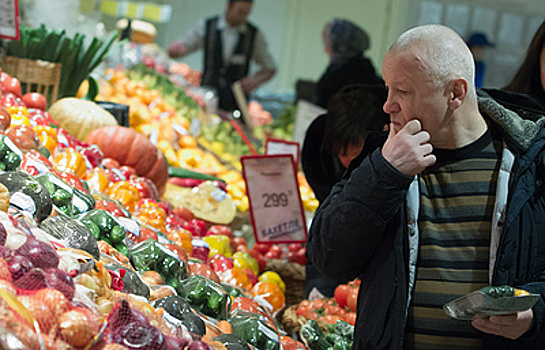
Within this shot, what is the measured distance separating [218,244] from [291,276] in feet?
1.56

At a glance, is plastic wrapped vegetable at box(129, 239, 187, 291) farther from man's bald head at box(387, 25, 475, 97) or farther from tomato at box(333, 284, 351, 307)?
tomato at box(333, 284, 351, 307)

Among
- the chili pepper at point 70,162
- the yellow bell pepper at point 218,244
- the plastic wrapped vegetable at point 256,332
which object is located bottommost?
the yellow bell pepper at point 218,244

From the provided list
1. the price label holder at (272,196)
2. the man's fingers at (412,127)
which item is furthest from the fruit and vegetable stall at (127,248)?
the man's fingers at (412,127)

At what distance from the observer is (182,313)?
1.65m

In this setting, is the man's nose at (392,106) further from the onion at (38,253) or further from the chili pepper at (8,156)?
the chili pepper at (8,156)

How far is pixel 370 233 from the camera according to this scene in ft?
5.84

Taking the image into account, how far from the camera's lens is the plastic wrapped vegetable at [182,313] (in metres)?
1.61

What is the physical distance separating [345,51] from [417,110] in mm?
4039

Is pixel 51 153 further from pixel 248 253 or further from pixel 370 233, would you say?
pixel 370 233

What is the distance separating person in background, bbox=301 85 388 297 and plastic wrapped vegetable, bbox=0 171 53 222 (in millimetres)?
1150

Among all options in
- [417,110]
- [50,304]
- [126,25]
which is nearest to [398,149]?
[417,110]

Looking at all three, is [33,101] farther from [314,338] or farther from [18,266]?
[18,266]

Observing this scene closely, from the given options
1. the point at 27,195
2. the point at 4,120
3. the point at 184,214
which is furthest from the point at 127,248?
the point at 184,214

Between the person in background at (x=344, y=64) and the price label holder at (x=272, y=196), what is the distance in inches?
88.2
